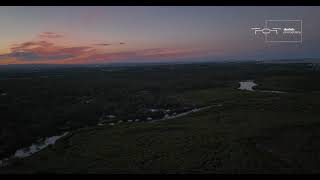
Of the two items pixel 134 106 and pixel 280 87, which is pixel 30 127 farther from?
pixel 280 87

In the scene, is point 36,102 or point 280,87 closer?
point 36,102

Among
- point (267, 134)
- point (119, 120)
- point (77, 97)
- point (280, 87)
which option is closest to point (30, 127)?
point (119, 120)

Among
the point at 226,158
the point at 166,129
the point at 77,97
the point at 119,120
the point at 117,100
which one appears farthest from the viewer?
the point at 77,97

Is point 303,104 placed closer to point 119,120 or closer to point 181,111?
point 181,111

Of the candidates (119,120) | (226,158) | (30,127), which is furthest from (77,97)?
(226,158)

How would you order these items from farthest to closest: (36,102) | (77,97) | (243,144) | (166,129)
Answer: (77,97) → (36,102) → (166,129) → (243,144)
